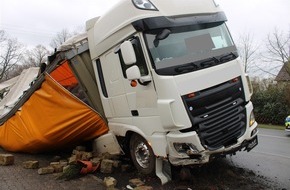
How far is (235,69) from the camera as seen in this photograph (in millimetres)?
5758

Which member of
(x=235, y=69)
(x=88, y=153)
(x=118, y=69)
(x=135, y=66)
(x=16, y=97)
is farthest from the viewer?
(x=16, y=97)

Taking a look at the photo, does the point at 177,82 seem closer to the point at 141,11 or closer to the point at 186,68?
the point at 186,68

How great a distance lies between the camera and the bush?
2036 cm

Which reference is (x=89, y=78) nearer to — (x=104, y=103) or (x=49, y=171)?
(x=104, y=103)

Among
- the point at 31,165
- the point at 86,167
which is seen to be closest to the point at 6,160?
the point at 31,165

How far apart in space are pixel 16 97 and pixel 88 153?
10.1 feet

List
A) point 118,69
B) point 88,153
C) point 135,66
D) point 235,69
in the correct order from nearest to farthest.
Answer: point 135,66 → point 235,69 → point 118,69 → point 88,153

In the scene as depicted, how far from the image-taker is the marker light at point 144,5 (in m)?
5.53

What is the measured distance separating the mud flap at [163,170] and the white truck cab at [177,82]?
23 mm

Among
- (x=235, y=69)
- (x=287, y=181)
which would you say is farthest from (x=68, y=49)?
(x=287, y=181)

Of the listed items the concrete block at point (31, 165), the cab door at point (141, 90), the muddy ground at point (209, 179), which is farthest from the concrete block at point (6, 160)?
the cab door at point (141, 90)

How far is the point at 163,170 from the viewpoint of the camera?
577 cm

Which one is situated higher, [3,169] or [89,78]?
[89,78]

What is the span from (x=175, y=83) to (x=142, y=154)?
1698mm
